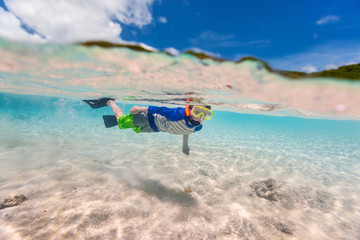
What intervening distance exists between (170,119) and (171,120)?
2.3 inches

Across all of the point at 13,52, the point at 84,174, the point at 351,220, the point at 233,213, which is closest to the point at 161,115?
the point at 84,174

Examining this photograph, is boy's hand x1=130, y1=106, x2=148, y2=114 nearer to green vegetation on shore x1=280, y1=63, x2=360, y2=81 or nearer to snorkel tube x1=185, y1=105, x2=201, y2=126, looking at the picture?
snorkel tube x1=185, y1=105, x2=201, y2=126

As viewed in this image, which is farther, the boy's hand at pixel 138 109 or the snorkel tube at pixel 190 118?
the boy's hand at pixel 138 109

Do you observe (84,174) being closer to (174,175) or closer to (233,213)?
(174,175)

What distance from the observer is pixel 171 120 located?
17.8 feet

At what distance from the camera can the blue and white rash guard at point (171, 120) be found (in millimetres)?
5195

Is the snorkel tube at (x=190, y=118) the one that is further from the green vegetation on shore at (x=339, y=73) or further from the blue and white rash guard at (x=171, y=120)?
the green vegetation on shore at (x=339, y=73)

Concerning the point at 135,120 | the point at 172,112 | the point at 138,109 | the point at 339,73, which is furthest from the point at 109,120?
the point at 339,73

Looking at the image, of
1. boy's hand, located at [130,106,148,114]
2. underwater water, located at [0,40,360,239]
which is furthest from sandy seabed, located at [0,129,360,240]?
boy's hand, located at [130,106,148,114]

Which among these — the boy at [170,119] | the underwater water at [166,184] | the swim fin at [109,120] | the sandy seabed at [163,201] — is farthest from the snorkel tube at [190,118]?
the swim fin at [109,120]

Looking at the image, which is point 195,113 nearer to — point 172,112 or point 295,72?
point 172,112

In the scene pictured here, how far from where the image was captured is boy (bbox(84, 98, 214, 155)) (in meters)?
4.95

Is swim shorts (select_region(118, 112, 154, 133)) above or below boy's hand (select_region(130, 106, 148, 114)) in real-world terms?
below

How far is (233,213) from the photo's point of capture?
3.87 m
